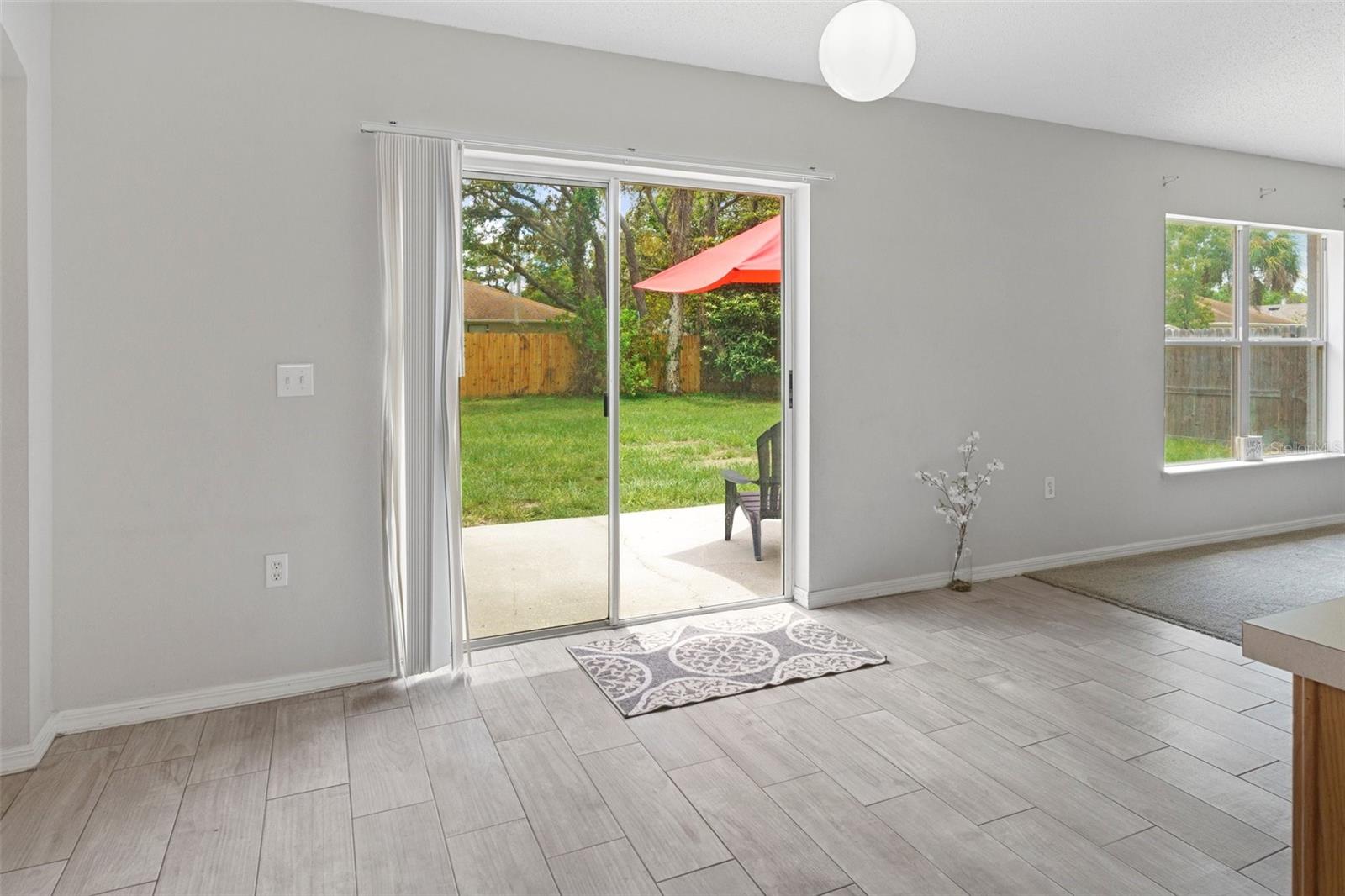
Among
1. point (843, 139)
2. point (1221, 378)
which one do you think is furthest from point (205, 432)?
point (1221, 378)

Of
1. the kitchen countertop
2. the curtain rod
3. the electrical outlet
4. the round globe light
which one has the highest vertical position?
the curtain rod

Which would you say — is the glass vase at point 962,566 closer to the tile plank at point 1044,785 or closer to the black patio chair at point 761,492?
the black patio chair at point 761,492

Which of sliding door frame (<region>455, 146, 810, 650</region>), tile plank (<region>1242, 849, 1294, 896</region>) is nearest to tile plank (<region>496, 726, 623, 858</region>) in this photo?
sliding door frame (<region>455, 146, 810, 650</region>)

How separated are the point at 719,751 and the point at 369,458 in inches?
65.3

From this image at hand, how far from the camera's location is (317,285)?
2.93 meters

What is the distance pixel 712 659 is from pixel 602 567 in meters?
0.68

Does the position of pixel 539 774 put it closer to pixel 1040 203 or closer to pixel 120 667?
pixel 120 667

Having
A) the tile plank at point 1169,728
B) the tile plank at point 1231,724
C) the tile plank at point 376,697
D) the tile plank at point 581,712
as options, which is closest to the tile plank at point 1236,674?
the tile plank at point 1231,724

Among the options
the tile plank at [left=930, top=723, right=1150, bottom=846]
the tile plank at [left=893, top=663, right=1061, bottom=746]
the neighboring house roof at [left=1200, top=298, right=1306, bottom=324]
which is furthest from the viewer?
the neighboring house roof at [left=1200, top=298, right=1306, bottom=324]

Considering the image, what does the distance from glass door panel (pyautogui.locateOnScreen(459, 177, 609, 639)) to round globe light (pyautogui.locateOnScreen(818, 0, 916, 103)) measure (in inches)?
64.5

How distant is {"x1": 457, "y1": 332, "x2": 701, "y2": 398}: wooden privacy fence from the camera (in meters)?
3.32

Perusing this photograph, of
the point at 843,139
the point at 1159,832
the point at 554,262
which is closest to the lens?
the point at 1159,832

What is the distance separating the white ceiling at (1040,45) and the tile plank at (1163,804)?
256 centimetres

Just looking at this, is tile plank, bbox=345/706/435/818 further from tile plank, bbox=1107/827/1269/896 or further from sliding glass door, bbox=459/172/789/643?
tile plank, bbox=1107/827/1269/896
